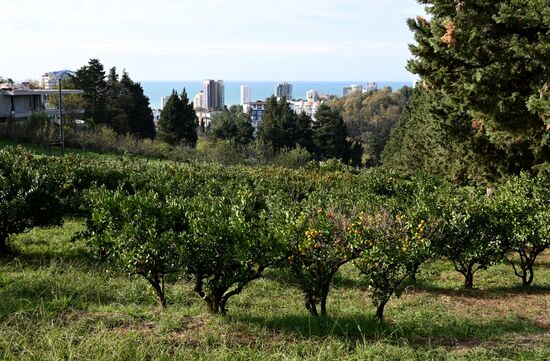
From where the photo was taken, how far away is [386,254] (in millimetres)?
5332

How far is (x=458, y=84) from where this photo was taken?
959 centimetres

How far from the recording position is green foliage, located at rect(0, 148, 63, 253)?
298 inches

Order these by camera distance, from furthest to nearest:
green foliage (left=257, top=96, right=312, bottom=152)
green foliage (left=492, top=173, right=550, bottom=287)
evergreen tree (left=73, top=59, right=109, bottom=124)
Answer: green foliage (left=257, top=96, right=312, bottom=152), evergreen tree (left=73, top=59, right=109, bottom=124), green foliage (left=492, top=173, right=550, bottom=287)

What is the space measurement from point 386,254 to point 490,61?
528cm

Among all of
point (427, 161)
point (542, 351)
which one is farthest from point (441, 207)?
point (427, 161)

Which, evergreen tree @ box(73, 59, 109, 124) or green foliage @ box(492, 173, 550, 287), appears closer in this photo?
green foliage @ box(492, 173, 550, 287)

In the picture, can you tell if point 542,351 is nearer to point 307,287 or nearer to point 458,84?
point 307,287

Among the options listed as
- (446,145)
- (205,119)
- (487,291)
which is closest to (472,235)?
(487,291)

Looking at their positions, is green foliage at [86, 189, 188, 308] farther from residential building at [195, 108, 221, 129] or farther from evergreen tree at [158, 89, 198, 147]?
residential building at [195, 108, 221, 129]

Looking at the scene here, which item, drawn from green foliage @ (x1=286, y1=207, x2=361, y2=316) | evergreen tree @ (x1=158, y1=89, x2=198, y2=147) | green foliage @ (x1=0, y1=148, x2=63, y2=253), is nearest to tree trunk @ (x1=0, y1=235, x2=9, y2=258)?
green foliage @ (x1=0, y1=148, x2=63, y2=253)

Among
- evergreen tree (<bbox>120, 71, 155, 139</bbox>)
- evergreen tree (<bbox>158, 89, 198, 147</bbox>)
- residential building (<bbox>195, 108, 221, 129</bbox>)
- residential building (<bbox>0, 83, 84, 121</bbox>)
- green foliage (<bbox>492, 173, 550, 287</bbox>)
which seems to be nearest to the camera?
green foliage (<bbox>492, 173, 550, 287</bbox>)

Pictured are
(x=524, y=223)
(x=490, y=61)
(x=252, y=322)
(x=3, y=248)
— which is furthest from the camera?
(x=490, y=61)

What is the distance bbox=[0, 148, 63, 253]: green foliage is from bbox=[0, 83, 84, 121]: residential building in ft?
93.6

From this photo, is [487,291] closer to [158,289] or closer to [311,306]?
[311,306]
